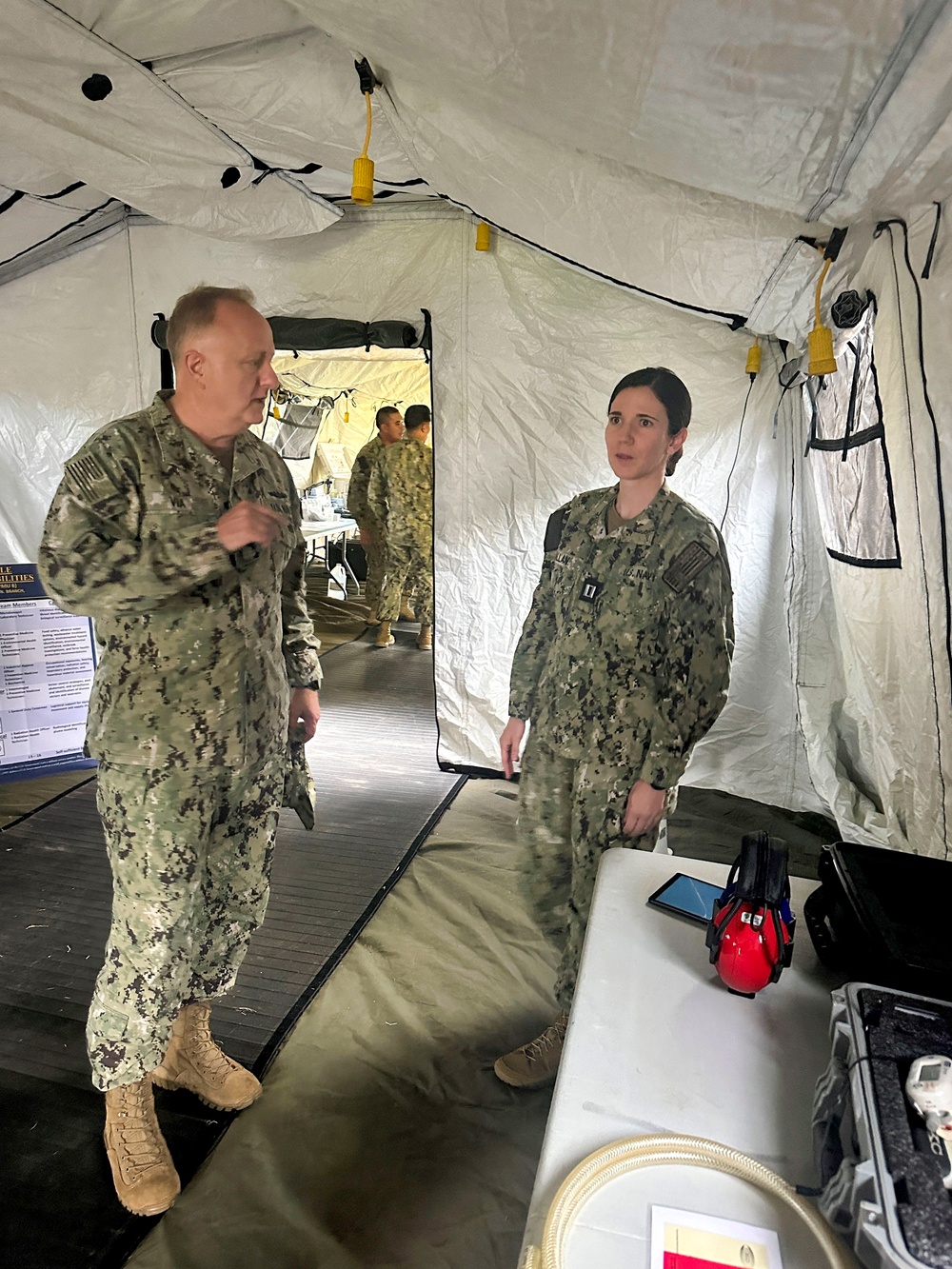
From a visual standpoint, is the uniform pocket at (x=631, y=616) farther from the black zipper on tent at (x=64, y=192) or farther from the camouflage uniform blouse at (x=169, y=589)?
the black zipper on tent at (x=64, y=192)

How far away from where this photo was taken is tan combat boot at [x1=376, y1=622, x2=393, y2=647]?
4.50 metres

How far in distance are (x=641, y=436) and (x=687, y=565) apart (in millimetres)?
217

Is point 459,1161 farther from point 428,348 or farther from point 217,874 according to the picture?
point 428,348

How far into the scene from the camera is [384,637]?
14.8 feet

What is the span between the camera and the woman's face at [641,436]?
1.17 metres

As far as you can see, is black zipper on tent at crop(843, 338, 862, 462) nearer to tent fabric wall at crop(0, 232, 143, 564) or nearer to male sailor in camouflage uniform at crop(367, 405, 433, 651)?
tent fabric wall at crop(0, 232, 143, 564)

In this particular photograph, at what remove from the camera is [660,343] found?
1847mm

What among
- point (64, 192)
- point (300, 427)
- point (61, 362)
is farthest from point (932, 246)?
point (300, 427)

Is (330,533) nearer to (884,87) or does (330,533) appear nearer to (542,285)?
(542,285)

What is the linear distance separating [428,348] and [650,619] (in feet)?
5.38

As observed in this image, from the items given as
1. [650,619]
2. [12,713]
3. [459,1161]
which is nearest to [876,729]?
[650,619]

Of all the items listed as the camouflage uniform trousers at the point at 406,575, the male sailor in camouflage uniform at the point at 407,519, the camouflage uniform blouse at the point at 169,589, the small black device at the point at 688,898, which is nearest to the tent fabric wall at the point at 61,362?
the male sailor in camouflage uniform at the point at 407,519

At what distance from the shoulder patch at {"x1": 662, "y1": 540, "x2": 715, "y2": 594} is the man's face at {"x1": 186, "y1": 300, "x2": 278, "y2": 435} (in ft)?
2.17

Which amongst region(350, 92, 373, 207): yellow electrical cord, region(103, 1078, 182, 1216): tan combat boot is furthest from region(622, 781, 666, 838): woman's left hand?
region(350, 92, 373, 207): yellow electrical cord
